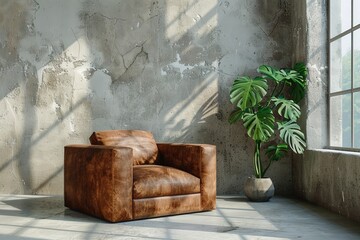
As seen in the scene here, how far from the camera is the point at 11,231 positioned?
311 centimetres

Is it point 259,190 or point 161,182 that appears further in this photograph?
point 259,190

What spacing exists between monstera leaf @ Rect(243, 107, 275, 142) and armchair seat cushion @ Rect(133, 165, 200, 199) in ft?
2.90

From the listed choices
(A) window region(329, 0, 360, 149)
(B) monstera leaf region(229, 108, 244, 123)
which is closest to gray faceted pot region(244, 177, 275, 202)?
(B) monstera leaf region(229, 108, 244, 123)

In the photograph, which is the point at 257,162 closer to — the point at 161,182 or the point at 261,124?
the point at 261,124

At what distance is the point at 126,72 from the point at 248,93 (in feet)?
4.41

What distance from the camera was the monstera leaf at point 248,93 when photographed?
4.39 m

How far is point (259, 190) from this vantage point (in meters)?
4.42

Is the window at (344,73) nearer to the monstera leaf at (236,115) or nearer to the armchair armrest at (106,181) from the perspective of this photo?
the monstera leaf at (236,115)

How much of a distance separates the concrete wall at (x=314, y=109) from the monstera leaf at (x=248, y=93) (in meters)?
0.50

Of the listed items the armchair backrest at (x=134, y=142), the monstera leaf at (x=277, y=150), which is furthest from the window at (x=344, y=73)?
the armchair backrest at (x=134, y=142)

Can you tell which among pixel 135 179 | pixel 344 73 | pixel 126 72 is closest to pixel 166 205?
pixel 135 179

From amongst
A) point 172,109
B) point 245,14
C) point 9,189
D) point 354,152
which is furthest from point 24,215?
point 245,14

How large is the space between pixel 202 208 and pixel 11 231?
1.50 meters

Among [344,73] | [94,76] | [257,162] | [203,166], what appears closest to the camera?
[203,166]
